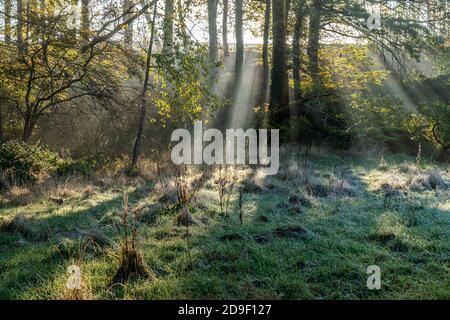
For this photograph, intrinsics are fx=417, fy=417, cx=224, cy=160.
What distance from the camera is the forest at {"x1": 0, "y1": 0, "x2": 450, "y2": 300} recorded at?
13.9 ft

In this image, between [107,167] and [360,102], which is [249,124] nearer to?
[360,102]

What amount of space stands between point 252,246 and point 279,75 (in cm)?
1286

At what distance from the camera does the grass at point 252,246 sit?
3.89 m

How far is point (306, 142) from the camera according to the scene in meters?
16.4

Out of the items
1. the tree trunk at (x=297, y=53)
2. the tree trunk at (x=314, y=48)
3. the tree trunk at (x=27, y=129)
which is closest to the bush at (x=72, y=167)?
the tree trunk at (x=27, y=129)

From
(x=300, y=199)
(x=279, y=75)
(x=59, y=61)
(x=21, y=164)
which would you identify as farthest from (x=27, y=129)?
(x=279, y=75)

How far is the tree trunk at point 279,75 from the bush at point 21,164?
29.7 ft

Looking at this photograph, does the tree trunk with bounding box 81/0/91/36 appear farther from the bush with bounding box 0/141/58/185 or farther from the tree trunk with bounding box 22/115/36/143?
the bush with bounding box 0/141/58/185

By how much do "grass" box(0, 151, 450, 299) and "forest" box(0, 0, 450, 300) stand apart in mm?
28

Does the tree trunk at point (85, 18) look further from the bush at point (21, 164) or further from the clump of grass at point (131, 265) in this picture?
the clump of grass at point (131, 265)

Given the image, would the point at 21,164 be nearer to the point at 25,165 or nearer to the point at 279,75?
the point at 25,165

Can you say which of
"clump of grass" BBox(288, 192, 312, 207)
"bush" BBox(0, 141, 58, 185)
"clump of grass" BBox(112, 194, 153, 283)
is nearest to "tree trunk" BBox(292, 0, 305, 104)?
"clump of grass" BBox(288, 192, 312, 207)

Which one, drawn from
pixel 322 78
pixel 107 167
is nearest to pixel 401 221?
pixel 107 167
